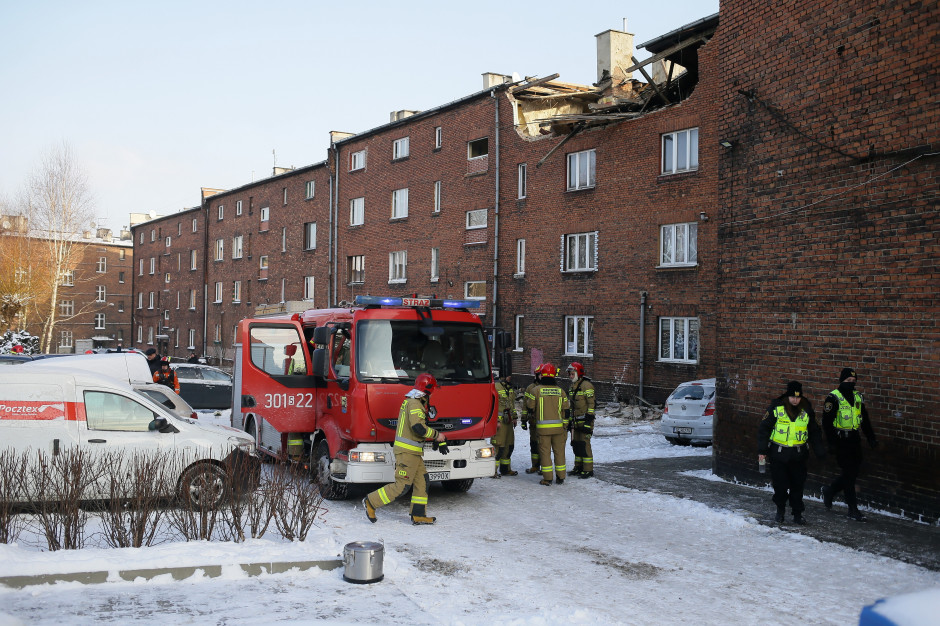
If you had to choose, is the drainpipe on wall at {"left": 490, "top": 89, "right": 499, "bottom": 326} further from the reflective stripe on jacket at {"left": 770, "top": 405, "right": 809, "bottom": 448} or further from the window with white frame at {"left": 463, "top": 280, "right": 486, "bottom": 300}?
the reflective stripe on jacket at {"left": 770, "top": 405, "right": 809, "bottom": 448}

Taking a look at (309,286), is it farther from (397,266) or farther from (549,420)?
(549,420)

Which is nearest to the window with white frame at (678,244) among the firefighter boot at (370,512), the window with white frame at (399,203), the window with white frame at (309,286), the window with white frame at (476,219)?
the window with white frame at (476,219)

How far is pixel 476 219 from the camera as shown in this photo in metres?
29.2

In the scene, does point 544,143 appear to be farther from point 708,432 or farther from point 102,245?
point 102,245

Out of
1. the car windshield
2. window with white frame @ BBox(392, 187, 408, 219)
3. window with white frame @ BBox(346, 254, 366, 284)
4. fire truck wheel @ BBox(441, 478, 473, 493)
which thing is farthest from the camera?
window with white frame @ BBox(346, 254, 366, 284)

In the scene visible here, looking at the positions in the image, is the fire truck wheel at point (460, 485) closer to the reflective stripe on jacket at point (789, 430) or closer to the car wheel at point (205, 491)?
the car wheel at point (205, 491)

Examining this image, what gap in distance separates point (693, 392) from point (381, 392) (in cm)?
891

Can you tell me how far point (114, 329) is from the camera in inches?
2968

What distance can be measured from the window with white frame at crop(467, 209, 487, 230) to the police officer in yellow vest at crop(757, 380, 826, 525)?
1995cm

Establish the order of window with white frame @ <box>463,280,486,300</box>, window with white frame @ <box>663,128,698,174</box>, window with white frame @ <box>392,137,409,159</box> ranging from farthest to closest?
window with white frame @ <box>392,137,409,159</box>
window with white frame @ <box>463,280,486,300</box>
window with white frame @ <box>663,128,698,174</box>

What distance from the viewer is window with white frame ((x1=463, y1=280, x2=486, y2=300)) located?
28.7 meters

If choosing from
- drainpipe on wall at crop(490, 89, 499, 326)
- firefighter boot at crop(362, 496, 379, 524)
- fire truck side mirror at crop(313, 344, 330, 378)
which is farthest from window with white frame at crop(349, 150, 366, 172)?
firefighter boot at crop(362, 496, 379, 524)

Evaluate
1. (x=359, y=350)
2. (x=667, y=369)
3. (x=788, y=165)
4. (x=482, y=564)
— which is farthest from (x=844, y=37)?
(x=667, y=369)

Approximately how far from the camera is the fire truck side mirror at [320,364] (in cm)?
1076
